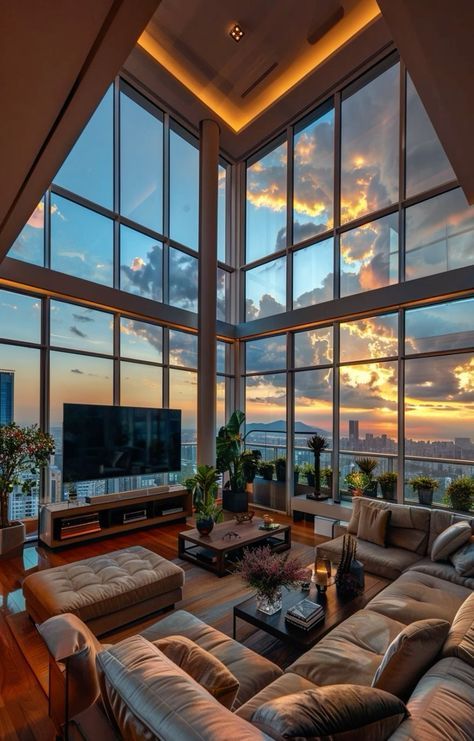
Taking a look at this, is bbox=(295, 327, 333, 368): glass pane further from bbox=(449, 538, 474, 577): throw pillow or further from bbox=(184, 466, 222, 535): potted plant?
bbox=(449, 538, 474, 577): throw pillow

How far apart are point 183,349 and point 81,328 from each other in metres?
1.91

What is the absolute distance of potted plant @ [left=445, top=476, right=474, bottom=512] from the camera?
15.8ft

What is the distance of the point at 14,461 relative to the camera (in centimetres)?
439

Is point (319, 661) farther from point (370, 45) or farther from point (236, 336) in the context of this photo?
point (370, 45)

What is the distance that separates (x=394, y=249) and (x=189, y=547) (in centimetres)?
498

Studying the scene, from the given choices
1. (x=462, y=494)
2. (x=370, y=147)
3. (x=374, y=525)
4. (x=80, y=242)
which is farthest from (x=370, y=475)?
(x=80, y=242)

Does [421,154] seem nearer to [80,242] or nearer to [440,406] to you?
[440,406]

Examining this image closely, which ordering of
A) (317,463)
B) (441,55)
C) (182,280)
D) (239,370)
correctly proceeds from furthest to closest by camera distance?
(239,370), (182,280), (317,463), (441,55)

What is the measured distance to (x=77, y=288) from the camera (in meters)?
5.24

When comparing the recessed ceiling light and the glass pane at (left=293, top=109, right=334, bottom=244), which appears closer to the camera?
the recessed ceiling light

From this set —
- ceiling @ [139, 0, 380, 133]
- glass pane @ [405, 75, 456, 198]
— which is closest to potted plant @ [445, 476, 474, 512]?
glass pane @ [405, 75, 456, 198]

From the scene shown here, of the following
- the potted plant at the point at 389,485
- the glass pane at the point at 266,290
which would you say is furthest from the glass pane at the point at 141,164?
the potted plant at the point at 389,485

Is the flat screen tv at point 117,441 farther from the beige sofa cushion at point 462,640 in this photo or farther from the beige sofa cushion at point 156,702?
the beige sofa cushion at point 462,640

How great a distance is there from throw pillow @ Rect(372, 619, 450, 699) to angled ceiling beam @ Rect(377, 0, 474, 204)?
2.32m
